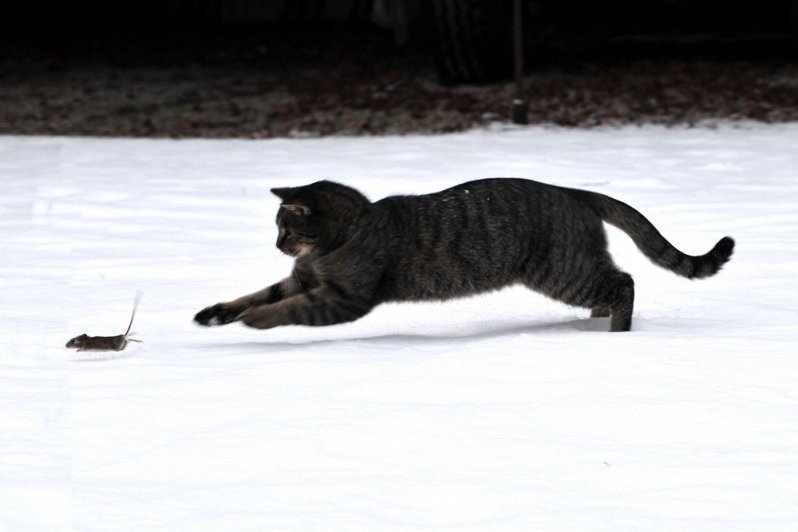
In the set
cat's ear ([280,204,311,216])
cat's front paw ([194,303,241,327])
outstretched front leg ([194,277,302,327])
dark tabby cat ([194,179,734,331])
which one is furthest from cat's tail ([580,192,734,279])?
cat's front paw ([194,303,241,327])

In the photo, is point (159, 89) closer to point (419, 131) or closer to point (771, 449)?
point (419, 131)

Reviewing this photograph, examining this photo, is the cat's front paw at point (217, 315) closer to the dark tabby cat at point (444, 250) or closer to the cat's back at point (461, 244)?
the dark tabby cat at point (444, 250)

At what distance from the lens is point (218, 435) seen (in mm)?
3504

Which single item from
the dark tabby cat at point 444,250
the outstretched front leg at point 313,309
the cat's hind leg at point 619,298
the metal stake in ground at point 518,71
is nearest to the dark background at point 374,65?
the metal stake in ground at point 518,71

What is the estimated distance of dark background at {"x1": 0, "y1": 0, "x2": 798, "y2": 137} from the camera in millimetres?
12555

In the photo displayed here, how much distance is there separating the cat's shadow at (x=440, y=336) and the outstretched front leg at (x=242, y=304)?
0.11 meters

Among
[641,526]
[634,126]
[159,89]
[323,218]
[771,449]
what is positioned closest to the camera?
[641,526]

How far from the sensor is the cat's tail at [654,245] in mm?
4992

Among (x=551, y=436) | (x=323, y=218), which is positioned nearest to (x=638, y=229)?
(x=323, y=218)

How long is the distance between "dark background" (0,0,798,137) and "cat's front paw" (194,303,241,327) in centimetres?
716

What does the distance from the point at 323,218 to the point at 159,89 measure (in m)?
11.0

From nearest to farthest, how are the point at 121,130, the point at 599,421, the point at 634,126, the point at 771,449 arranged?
the point at 771,449
the point at 599,421
the point at 634,126
the point at 121,130

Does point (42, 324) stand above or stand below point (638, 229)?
below

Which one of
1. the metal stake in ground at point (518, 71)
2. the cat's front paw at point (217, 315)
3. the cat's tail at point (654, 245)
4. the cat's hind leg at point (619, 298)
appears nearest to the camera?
the cat's front paw at point (217, 315)
